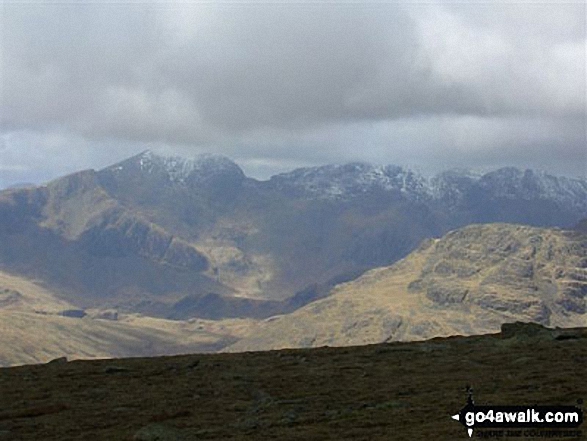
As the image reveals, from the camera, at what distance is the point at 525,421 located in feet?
107

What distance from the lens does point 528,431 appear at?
104ft

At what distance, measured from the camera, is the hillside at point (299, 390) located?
129 ft

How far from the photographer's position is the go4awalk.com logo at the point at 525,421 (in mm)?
31562

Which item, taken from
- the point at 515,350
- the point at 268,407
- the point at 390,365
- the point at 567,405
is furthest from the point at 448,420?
the point at 515,350

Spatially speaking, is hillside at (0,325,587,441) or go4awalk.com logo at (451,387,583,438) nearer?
go4awalk.com logo at (451,387,583,438)

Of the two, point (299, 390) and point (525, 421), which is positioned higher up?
point (299, 390)

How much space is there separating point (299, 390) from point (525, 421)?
2322 centimetres

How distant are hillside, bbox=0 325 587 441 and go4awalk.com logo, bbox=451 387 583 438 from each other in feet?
3.01

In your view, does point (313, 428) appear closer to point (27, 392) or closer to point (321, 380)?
point (321, 380)

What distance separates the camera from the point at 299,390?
53.0 meters

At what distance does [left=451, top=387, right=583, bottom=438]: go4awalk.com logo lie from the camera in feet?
104

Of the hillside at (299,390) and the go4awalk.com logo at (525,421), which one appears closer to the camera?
the go4awalk.com logo at (525,421)

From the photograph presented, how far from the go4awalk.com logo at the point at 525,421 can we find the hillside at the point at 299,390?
0.92 m

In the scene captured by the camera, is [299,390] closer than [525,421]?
No
